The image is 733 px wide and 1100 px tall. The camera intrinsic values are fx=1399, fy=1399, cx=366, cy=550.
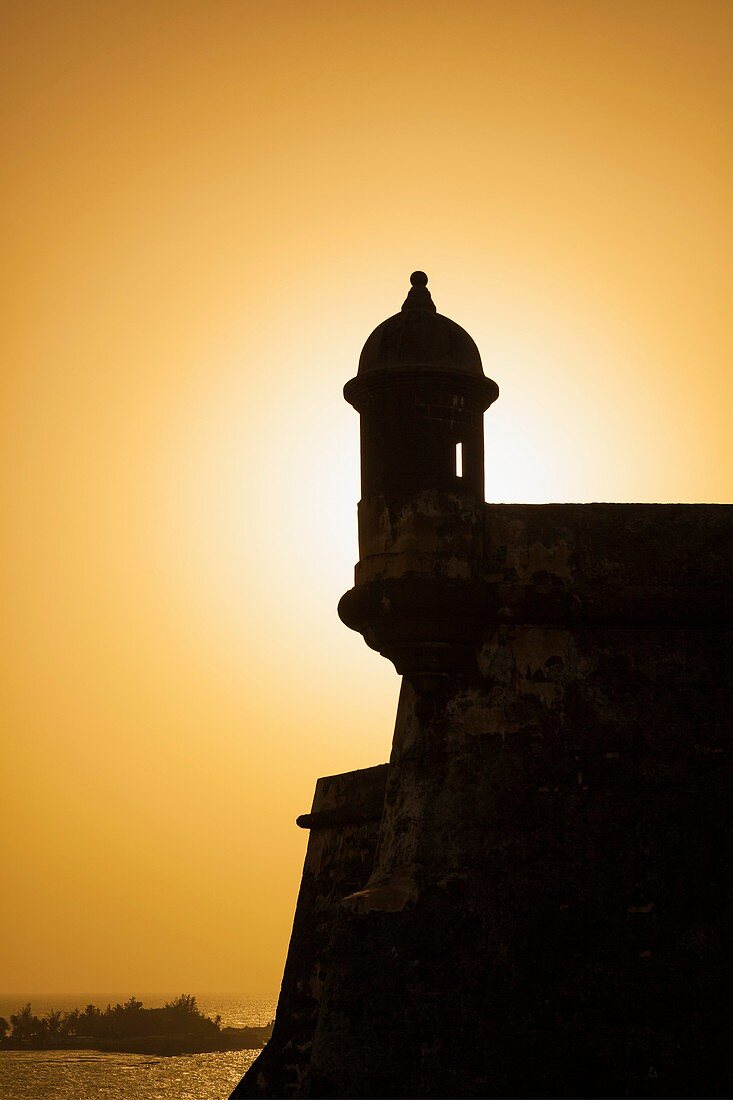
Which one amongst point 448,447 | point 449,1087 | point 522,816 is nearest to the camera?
point 449,1087

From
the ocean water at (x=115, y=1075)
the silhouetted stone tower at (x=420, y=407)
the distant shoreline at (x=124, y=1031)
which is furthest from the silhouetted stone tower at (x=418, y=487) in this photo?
the distant shoreline at (x=124, y=1031)

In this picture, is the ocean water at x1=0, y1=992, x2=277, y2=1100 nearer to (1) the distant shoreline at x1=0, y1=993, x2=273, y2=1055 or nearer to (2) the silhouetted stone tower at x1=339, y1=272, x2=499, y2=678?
(1) the distant shoreline at x1=0, y1=993, x2=273, y2=1055

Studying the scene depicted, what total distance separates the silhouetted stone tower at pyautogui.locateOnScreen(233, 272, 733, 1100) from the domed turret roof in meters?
0.02

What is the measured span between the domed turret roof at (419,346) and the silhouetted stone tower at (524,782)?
17 millimetres

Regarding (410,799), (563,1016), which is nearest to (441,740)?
(410,799)

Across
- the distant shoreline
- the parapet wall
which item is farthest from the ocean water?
the parapet wall

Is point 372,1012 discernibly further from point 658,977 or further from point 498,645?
point 498,645

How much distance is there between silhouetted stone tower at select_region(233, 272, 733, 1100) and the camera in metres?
7.68

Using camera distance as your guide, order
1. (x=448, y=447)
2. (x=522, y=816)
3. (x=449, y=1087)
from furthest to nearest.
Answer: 1. (x=448, y=447)
2. (x=522, y=816)
3. (x=449, y=1087)

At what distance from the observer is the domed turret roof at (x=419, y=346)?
8.71 metres

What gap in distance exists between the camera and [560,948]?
7855mm

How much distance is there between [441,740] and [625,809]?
1150mm

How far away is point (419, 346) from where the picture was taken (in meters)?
8.75

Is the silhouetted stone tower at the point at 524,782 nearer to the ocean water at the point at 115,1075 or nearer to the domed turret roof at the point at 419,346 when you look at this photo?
the domed turret roof at the point at 419,346
